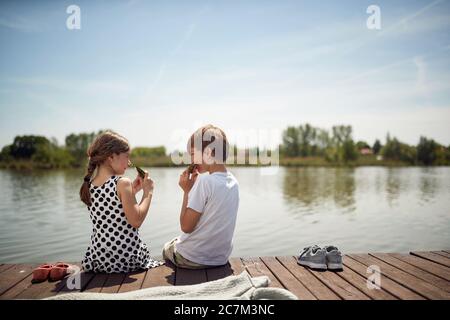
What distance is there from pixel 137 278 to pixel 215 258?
31.3 inches

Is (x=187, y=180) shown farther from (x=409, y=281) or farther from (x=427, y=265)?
(x=427, y=265)


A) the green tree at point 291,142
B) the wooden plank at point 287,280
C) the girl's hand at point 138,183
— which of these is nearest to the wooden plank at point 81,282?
the girl's hand at point 138,183

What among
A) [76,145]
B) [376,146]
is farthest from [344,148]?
[76,145]

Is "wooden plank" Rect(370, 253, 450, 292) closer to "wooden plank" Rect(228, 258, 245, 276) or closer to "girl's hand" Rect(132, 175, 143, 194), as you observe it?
"wooden plank" Rect(228, 258, 245, 276)

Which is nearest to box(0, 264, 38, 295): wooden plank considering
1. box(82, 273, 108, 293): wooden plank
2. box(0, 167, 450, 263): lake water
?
box(82, 273, 108, 293): wooden plank

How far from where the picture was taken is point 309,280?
3.72 m

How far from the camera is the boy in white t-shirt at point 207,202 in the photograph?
144 inches

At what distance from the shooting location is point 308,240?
1032 centimetres

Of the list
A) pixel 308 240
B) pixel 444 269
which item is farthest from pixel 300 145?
pixel 444 269

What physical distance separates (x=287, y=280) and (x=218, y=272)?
0.68 m

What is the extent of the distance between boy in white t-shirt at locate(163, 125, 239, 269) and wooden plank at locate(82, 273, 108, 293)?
2.60 feet

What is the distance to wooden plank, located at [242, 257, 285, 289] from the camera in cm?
372
